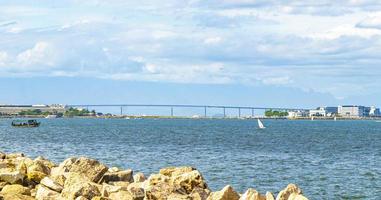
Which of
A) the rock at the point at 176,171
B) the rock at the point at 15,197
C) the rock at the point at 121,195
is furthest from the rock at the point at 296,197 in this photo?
the rock at the point at 15,197

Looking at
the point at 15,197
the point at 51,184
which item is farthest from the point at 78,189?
the point at 51,184

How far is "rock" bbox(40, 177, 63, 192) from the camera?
2193cm

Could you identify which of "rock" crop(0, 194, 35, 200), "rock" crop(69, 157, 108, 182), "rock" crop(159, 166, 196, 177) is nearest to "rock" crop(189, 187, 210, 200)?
"rock" crop(159, 166, 196, 177)

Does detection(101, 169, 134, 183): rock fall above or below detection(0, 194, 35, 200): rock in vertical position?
above

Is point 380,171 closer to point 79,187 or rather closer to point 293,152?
point 293,152

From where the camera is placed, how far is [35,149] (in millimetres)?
66438

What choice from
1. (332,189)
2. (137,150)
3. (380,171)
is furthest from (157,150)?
(332,189)

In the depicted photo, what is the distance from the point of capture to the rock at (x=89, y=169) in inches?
957

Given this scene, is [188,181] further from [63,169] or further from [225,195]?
[63,169]

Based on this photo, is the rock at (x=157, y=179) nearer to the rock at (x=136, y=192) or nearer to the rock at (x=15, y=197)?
the rock at (x=136, y=192)

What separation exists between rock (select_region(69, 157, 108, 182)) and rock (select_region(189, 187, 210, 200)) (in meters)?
3.98

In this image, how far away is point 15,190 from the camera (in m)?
21.9

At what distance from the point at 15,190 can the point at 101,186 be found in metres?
2.44

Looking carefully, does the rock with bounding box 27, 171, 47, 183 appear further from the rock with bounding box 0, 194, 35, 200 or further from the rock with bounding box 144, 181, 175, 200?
the rock with bounding box 144, 181, 175, 200
